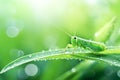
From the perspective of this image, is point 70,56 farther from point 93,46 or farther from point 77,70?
point 77,70

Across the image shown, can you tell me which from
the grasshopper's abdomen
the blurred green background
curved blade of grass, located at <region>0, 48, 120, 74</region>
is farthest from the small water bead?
curved blade of grass, located at <region>0, 48, 120, 74</region>

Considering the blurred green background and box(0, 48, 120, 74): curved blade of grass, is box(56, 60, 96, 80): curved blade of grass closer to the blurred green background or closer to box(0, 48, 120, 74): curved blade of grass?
the blurred green background

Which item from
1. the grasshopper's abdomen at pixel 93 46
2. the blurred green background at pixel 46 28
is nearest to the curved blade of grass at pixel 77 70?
the blurred green background at pixel 46 28

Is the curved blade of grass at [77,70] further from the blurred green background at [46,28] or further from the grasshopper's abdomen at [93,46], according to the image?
the grasshopper's abdomen at [93,46]

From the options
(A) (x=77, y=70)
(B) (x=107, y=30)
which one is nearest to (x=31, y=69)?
(A) (x=77, y=70)

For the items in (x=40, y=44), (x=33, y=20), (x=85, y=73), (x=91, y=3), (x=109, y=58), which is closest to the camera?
(x=109, y=58)

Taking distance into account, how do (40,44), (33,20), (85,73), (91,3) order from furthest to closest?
(91,3)
(33,20)
(40,44)
(85,73)

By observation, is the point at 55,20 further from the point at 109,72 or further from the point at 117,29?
the point at 109,72

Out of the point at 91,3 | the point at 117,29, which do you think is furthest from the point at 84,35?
the point at 91,3
